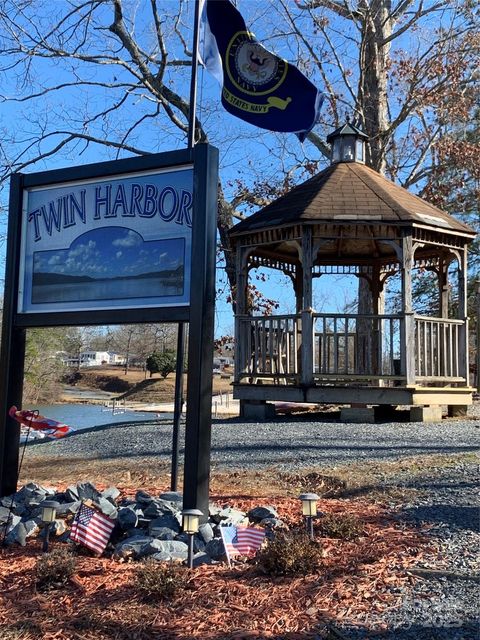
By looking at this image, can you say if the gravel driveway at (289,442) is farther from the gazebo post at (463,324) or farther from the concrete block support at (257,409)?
the gazebo post at (463,324)

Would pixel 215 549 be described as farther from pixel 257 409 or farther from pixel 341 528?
pixel 257 409

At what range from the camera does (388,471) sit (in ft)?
20.8

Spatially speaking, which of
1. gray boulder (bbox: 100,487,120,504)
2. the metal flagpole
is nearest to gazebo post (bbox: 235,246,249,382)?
the metal flagpole

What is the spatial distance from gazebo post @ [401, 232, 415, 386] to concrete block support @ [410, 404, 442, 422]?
59cm

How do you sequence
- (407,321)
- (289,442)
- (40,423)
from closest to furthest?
(40,423) → (289,442) → (407,321)

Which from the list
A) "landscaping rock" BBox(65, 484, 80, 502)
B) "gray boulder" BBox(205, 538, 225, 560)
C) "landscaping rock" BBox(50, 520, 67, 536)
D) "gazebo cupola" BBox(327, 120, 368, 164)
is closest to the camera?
"gray boulder" BBox(205, 538, 225, 560)

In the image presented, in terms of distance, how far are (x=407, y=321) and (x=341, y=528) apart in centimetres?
677

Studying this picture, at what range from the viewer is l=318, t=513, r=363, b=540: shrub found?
428 cm

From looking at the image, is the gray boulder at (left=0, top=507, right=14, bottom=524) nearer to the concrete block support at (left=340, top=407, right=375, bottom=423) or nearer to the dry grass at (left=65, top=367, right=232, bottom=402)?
the concrete block support at (left=340, top=407, right=375, bottom=423)

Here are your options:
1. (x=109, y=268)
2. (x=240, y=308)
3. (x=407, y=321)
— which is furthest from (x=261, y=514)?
(x=240, y=308)

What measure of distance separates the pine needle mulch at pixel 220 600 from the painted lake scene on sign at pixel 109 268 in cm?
212

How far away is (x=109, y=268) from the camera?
17.9ft

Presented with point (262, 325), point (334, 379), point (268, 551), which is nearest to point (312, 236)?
point (262, 325)

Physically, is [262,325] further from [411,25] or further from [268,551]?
[411,25]
